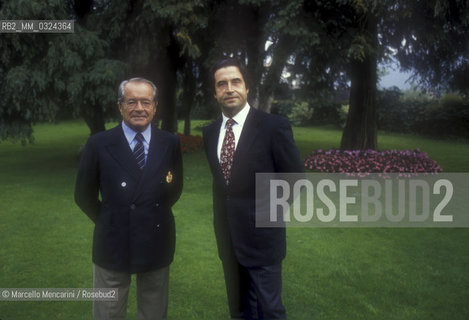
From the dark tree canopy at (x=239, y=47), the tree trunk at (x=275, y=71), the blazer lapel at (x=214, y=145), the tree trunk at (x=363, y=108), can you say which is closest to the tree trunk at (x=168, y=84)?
the dark tree canopy at (x=239, y=47)

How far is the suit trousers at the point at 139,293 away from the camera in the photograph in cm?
295

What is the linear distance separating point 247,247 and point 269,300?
1.34 ft

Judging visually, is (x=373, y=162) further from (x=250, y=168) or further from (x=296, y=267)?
(x=250, y=168)

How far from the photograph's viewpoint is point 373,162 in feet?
36.6

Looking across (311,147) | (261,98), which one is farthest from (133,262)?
(311,147)

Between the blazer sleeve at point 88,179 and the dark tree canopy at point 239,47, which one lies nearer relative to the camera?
the blazer sleeve at point 88,179

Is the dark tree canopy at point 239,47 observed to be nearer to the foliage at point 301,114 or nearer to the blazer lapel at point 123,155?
the blazer lapel at point 123,155

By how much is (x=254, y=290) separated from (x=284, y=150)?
45.5 inches

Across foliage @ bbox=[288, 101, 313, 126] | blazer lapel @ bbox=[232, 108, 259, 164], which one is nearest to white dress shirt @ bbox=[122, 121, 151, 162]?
blazer lapel @ bbox=[232, 108, 259, 164]

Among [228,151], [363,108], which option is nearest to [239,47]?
[363,108]

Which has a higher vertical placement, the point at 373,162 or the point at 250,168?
the point at 250,168

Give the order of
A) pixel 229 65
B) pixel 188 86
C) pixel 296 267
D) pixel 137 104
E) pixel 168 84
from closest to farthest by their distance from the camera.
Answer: pixel 137 104
pixel 229 65
pixel 296 267
pixel 168 84
pixel 188 86

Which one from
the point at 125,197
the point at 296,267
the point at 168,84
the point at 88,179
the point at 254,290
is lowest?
the point at 296,267

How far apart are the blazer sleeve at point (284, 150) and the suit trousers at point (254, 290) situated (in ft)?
2.47
